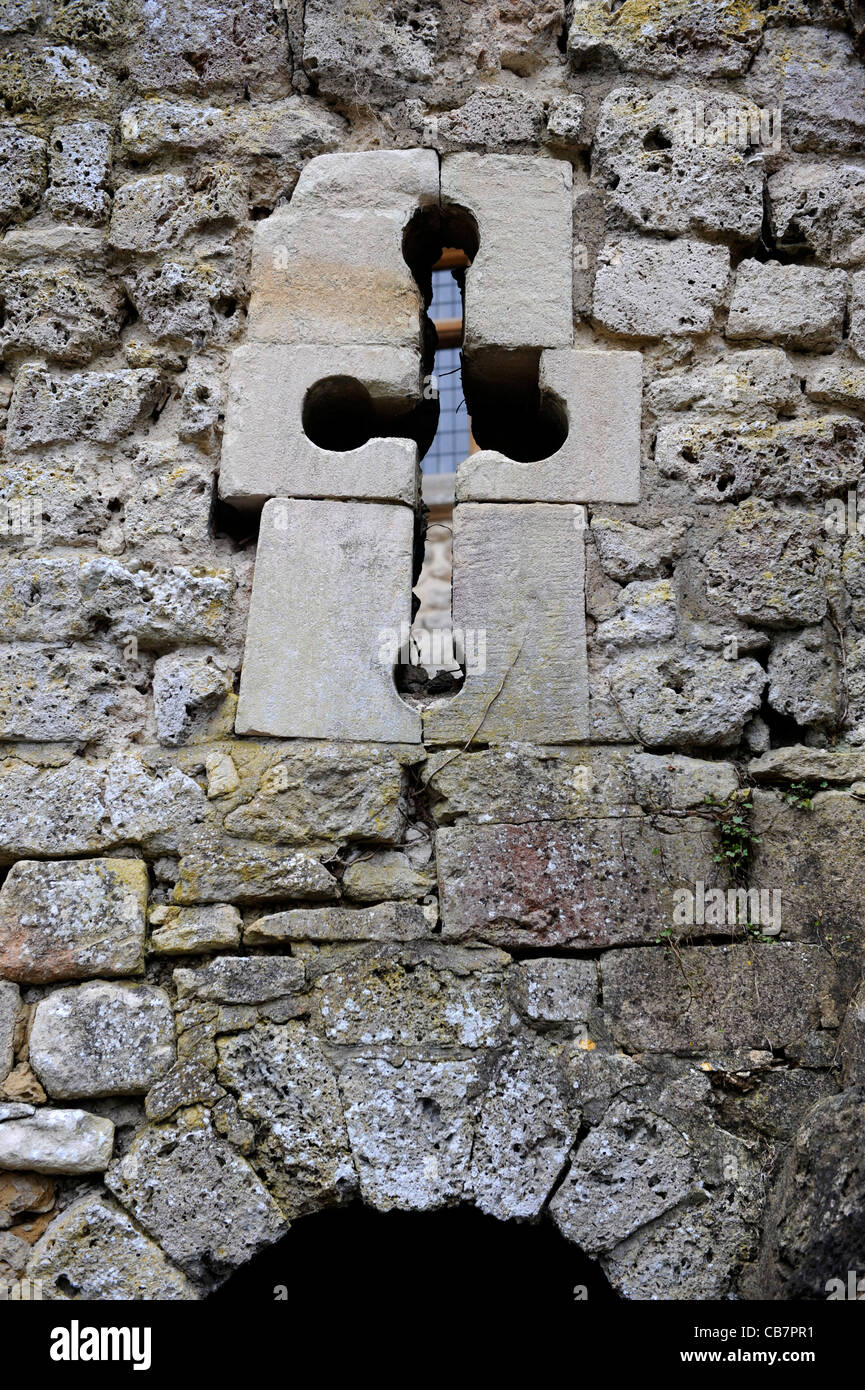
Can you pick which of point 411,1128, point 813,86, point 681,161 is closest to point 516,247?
point 681,161

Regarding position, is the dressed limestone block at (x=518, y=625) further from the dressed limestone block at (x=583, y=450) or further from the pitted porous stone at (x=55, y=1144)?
the pitted porous stone at (x=55, y=1144)

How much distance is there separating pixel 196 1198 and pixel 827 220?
303cm

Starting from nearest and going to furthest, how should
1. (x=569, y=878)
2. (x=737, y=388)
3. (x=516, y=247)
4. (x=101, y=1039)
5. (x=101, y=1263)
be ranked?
(x=101, y=1263), (x=101, y=1039), (x=569, y=878), (x=737, y=388), (x=516, y=247)

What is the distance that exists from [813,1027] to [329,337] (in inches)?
84.8

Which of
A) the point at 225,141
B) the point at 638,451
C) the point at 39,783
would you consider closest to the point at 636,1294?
the point at 39,783

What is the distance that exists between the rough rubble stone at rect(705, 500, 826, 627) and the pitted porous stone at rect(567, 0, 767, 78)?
55.5 inches

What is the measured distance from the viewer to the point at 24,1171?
261 centimetres

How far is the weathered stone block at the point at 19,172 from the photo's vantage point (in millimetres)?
3443

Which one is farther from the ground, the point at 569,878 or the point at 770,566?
the point at 770,566

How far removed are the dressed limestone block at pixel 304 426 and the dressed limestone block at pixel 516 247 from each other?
0.88 feet

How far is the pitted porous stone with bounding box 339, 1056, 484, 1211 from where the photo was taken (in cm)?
253

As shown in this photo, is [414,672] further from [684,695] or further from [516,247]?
[516,247]

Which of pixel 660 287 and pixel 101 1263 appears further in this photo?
pixel 660 287

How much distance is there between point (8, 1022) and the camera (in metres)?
2.70
